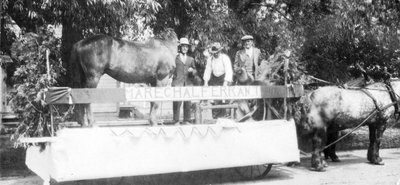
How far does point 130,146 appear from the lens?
679cm

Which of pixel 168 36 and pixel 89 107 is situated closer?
pixel 89 107

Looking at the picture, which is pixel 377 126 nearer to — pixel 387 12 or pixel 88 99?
pixel 387 12

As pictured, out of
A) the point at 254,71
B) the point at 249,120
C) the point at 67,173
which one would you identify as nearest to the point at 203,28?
the point at 254,71

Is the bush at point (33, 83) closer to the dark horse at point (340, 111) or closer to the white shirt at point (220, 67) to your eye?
the white shirt at point (220, 67)

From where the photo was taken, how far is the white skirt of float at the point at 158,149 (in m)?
6.41

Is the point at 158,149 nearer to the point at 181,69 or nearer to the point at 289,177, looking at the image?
the point at 181,69

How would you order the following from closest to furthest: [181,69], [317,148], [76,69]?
[76,69] → [181,69] → [317,148]

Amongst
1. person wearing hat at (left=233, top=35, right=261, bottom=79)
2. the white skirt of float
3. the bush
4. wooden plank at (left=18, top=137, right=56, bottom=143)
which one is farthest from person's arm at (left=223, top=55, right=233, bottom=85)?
wooden plank at (left=18, top=137, right=56, bottom=143)

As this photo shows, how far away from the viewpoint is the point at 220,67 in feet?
28.3

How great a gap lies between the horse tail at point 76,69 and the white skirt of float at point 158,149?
1277mm

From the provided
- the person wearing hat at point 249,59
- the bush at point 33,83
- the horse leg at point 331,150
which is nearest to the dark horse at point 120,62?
the bush at point 33,83

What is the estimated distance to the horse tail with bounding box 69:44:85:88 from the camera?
24.1ft

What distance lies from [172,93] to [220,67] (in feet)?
5.84

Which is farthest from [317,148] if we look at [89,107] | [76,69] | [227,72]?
[76,69]
